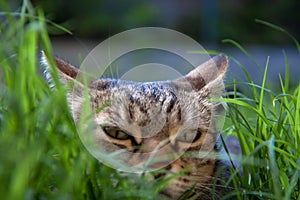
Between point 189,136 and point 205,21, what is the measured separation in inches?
163

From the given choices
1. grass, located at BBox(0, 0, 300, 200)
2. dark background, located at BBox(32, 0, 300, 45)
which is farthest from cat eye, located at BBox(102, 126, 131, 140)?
dark background, located at BBox(32, 0, 300, 45)

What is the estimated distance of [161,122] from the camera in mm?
1727

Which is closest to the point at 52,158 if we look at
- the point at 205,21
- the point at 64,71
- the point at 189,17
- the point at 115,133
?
the point at 115,133

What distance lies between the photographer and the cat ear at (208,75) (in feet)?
6.47

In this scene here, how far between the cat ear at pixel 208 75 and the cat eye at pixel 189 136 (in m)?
0.22

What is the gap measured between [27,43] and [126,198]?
468 mm

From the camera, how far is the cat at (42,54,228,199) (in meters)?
1.67

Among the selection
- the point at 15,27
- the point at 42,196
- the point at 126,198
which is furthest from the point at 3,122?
the point at 15,27

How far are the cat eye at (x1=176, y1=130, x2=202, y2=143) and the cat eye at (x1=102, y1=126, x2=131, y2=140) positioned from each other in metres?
0.15

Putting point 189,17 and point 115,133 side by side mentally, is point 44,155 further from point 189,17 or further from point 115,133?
point 189,17

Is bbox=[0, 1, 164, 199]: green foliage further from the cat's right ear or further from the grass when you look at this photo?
the cat's right ear

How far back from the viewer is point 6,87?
5.08ft

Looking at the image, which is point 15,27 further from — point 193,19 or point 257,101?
point 193,19

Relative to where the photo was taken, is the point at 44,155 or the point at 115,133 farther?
the point at 115,133
